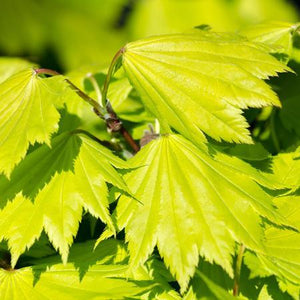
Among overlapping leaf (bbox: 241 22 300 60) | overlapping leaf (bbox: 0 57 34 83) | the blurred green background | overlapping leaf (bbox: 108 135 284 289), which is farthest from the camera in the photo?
the blurred green background

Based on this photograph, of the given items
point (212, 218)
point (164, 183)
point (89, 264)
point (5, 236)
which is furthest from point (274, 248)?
point (5, 236)

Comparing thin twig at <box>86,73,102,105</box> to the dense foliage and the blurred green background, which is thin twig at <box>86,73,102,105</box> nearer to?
the dense foliage

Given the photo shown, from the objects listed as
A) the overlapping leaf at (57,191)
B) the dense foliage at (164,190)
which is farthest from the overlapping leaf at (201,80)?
the overlapping leaf at (57,191)

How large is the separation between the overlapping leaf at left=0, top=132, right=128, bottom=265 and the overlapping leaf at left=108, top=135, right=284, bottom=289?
0.16 feet

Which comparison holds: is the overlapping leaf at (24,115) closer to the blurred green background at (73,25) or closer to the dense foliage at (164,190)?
the dense foliage at (164,190)

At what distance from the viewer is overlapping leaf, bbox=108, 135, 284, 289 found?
2.96ft

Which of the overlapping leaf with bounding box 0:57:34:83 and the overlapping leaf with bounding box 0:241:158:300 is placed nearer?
the overlapping leaf with bounding box 0:241:158:300

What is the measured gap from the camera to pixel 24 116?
992 millimetres

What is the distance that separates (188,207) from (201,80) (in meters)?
0.24

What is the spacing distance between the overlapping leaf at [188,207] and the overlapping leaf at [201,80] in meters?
0.06

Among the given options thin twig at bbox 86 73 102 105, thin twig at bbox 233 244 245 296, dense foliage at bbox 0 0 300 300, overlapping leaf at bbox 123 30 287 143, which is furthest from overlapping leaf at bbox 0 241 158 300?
thin twig at bbox 86 73 102 105

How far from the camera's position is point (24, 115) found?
3.26 feet

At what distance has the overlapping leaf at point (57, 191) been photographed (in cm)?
95

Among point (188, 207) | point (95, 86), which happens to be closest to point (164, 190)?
point (188, 207)
